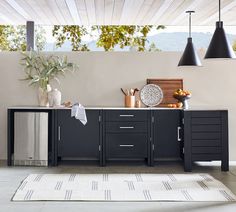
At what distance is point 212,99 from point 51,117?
8.20 feet

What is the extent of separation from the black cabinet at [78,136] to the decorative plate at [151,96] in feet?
2.81

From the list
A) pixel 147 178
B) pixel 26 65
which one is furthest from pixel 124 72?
pixel 147 178

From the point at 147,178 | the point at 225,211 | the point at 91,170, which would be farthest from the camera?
the point at 91,170

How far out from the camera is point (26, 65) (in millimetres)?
7328

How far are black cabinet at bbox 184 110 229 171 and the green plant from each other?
6.79 feet

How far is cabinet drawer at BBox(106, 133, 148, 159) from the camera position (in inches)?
267

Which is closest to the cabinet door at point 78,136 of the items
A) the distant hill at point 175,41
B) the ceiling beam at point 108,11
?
the ceiling beam at point 108,11

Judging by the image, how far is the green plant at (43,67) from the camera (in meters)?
7.22

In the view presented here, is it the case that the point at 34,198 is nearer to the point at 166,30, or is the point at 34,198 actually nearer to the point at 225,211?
the point at 225,211

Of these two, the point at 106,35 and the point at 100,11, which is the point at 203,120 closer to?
the point at 100,11

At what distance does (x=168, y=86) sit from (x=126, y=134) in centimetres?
112

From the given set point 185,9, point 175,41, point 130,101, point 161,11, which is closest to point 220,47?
point 185,9

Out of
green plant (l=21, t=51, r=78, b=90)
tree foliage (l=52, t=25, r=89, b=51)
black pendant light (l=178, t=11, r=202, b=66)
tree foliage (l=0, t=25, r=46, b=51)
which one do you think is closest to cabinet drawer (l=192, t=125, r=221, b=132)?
black pendant light (l=178, t=11, r=202, b=66)

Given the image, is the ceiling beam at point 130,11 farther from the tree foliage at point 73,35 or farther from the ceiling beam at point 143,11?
the tree foliage at point 73,35
